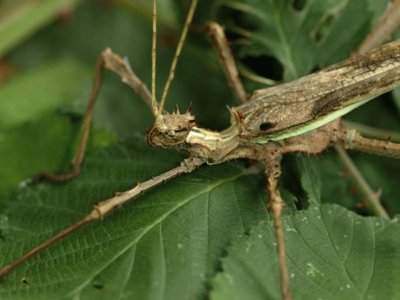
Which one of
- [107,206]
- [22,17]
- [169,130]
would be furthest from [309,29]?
[22,17]

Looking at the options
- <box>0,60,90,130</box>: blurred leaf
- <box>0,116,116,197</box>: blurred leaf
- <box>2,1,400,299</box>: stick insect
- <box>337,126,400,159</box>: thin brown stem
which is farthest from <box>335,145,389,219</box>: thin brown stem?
<box>0,60,90,130</box>: blurred leaf

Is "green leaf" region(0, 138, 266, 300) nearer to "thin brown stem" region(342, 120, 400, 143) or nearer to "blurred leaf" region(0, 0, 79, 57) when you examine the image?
"thin brown stem" region(342, 120, 400, 143)

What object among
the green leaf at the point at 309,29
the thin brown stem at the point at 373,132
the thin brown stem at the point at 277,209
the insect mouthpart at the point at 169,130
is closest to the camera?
the thin brown stem at the point at 277,209

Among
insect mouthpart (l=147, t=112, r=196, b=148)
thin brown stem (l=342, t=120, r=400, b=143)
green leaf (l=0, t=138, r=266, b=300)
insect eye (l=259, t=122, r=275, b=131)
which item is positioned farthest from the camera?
thin brown stem (l=342, t=120, r=400, b=143)

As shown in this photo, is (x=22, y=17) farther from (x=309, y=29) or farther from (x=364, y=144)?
(x=364, y=144)

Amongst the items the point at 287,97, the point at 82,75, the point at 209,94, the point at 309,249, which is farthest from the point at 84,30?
the point at 309,249

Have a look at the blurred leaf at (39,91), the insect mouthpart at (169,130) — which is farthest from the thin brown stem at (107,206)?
the blurred leaf at (39,91)

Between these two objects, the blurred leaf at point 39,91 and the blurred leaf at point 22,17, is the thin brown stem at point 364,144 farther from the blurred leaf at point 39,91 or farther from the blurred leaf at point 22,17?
the blurred leaf at point 22,17

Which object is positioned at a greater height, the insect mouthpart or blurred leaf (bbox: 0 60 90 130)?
blurred leaf (bbox: 0 60 90 130)

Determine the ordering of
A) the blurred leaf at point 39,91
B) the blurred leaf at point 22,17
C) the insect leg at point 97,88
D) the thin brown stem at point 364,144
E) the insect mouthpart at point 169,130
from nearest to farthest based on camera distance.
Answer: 1. the insect mouthpart at point 169,130
2. the thin brown stem at point 364,144
3. the insect leg at point 97,88
4. the blurred leaf at point 39,91
5. the blurred leaf at point 22,17
